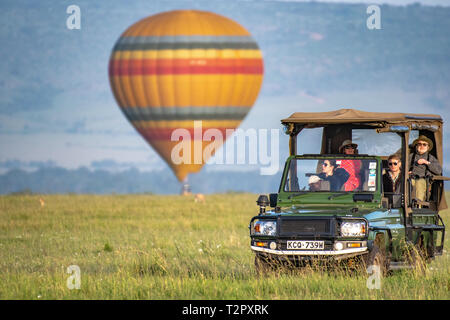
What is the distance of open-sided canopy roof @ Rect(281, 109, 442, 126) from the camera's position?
19.1 metres

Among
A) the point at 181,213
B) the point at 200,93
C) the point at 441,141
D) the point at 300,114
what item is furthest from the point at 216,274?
the point at 200,93

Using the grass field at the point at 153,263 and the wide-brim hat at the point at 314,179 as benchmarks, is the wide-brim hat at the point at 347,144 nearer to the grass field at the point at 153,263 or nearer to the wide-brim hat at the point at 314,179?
the wide-brim hat at the point at 314,179

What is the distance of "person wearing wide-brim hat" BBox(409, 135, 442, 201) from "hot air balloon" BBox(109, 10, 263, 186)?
4730cm

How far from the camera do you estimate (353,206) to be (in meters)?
18.2

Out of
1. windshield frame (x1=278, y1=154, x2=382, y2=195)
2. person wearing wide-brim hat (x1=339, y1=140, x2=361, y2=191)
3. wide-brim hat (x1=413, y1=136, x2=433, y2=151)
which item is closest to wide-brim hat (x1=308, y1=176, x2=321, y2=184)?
windshield frame (x1=278, y1=154, x2=382, y2=195)

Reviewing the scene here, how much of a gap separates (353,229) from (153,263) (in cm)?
507

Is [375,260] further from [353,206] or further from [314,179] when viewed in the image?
[314,179]

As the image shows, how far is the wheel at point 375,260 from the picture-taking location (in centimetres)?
1700

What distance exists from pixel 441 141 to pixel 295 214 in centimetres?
512

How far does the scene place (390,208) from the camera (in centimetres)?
1842

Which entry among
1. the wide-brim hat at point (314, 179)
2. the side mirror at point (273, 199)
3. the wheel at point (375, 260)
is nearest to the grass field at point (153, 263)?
the wheel at point (375, 260)
